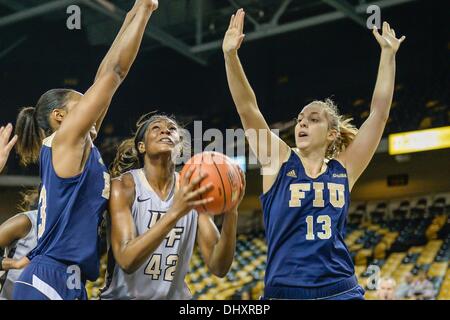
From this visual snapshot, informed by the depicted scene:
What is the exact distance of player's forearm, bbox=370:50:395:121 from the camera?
12.2ft

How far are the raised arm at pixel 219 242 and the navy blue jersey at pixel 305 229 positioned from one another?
30 centimetres

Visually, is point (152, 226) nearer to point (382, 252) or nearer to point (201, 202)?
point (201, 202)

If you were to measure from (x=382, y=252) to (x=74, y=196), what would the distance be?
1024cm

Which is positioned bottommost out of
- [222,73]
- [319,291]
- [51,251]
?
[319,291]

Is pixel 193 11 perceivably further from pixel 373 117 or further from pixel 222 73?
pixel 373 117

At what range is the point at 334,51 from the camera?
1553 cm

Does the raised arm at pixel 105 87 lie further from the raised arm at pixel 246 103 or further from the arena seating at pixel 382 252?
the arena seating at pixel 382 252

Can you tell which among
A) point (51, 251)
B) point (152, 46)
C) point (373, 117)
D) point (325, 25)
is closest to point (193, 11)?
point (152, 46)

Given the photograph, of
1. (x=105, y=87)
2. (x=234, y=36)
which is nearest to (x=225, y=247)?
(x=105, y=87)

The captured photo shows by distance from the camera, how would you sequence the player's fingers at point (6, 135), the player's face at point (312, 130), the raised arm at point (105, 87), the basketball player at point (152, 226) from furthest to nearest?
the player's face at point (312, 130) < the player's fingers at point (6, 135) < the basketball player at point (152, 226) < the raised arm at point (105, 87)

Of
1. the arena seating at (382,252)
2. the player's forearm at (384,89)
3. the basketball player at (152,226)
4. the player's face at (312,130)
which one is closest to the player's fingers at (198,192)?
the basketball player at (152,226)

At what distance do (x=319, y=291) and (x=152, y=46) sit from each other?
1357 cm

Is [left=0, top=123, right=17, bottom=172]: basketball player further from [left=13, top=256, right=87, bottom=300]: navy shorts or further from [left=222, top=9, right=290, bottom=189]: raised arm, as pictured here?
[left=222, top=9, right=290, bottom=189]: raised arm

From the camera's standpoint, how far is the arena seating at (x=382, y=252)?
36.5 feet
